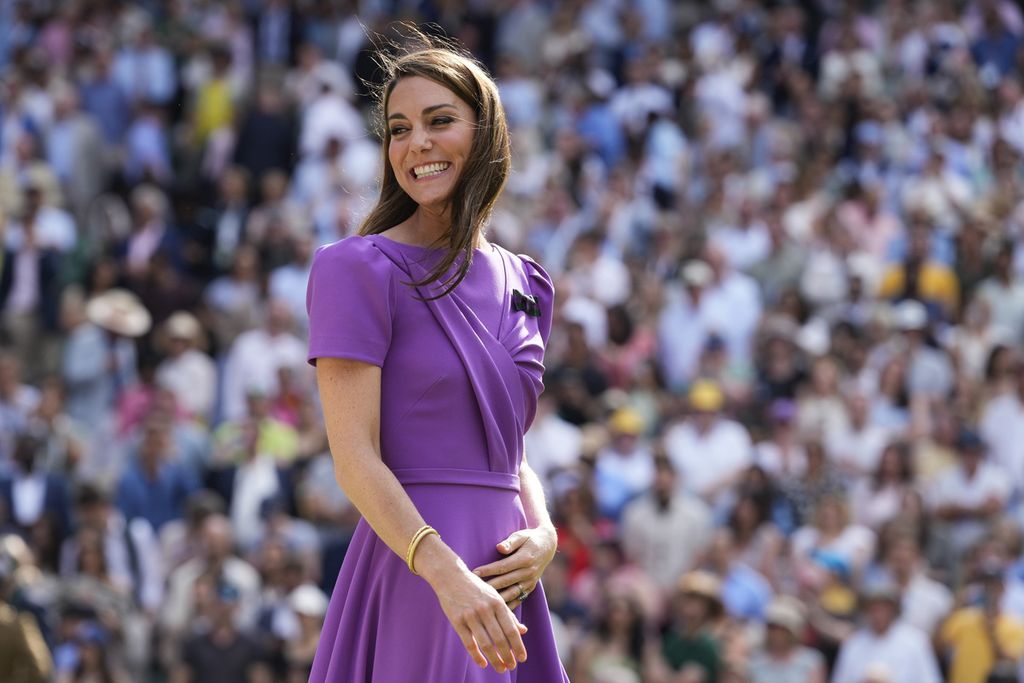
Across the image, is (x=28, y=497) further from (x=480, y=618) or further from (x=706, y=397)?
(x=480, y=618)

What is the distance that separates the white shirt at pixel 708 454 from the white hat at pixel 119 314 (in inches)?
157

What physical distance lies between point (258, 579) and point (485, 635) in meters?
7.32

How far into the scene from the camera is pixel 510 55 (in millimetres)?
17312

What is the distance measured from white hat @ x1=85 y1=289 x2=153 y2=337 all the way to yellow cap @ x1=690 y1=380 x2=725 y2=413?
4.00 metres

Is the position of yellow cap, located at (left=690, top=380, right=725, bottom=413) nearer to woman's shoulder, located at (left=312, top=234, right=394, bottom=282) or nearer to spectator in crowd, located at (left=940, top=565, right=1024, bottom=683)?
spectator in crowd, located at (left=940, top=565, right=1024, bottom=683)

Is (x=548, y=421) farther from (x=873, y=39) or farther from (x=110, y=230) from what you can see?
(x=873, y=39)

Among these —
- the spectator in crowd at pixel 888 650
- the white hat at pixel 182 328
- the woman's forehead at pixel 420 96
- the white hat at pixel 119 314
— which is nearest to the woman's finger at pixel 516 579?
the woman's forehead at pixel 420 96

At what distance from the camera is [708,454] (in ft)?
38.4

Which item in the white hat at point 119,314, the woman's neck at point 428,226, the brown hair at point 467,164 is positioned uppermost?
the brown hair at point 467,164

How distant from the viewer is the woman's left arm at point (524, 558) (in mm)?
3414

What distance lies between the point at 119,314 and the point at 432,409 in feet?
33.3

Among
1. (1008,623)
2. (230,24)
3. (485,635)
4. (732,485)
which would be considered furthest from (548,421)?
(485,635)

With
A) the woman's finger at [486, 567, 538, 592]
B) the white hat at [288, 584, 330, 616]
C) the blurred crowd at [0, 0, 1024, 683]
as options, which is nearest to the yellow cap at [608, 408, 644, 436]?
the blurred crowd at [0, 0, 1024, 683]

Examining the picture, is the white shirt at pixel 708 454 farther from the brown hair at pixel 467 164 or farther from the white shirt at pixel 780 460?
the brown hair at pixel 467 164
